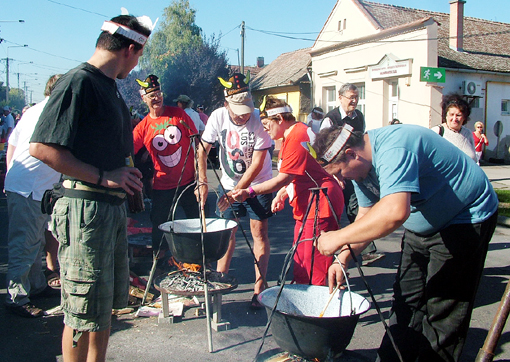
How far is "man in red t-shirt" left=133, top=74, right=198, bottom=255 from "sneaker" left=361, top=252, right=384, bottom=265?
220 centimetres

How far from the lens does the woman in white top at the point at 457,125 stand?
456cm

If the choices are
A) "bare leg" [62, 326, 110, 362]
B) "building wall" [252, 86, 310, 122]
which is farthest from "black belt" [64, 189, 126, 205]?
"building wall" [252, 86, 310, 122]

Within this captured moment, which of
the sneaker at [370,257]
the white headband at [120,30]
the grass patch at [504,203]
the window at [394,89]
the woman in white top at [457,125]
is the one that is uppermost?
the window at [394,89]

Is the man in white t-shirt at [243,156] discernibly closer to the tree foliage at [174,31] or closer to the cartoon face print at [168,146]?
the cartoon face print at [168,146]

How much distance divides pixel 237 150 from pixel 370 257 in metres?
2.29

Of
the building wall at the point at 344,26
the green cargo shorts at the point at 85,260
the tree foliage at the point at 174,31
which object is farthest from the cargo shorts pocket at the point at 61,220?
the tree foliage at the point at 174,31

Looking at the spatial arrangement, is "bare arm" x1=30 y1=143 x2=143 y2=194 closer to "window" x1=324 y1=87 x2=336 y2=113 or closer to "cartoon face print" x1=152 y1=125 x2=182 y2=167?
"cartoon face print" x1=152 y1=125 x2=182 y2=167

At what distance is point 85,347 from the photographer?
8.06 ft

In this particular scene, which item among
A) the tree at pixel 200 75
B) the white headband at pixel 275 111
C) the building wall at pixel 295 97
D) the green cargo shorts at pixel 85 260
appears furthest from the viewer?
the tree at pixel 200 75

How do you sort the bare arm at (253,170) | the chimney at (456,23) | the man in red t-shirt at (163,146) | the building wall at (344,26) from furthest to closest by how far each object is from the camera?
the building wall at (344,26), the chimney at (456,23), the man in red t-shirt at (163,146), the bare arm at (253,170)

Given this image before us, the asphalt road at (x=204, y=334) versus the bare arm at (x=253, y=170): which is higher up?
the bare arm at (x=253, y=170)

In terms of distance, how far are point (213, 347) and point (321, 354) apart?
48.0 inches

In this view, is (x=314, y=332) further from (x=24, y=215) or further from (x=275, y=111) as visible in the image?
(x=24, y=215)

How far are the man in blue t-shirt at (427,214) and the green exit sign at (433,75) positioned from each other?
15.7 metres
